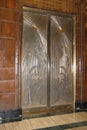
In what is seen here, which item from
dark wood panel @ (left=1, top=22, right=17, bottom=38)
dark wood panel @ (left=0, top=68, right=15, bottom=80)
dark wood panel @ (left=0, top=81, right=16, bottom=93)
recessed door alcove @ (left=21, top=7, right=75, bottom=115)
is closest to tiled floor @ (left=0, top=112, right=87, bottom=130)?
recessed door alcove @ (left=21, top=7, right=75, bottom=115)

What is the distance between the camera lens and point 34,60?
369 cm

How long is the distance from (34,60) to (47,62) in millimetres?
289

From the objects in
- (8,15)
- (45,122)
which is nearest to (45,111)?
(45,122)

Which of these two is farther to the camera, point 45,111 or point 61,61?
point 61,61

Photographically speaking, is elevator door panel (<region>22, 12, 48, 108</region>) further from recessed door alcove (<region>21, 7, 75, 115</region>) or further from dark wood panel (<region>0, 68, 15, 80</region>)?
dark wood panel (<region>0, 68, 15, 80</region>)

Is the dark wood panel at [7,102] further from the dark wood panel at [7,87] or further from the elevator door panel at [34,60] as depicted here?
the elevator door panel at [34,60]

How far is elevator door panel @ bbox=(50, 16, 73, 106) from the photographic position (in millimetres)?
3873

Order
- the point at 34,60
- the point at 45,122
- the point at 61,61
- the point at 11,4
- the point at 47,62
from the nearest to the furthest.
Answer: the point at 45,122 < the point at 11,4 < the point at 34,60 < the point at 47,62 < the point at 61,61

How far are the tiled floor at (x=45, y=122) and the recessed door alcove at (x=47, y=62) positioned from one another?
0.32m

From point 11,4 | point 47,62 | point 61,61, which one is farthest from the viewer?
point 61,61

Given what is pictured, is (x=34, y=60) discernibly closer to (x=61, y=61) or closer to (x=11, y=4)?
(x=61, y=61)

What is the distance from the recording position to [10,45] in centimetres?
330

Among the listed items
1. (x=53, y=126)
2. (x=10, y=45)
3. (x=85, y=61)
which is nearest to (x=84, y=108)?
(x=85, y=61)

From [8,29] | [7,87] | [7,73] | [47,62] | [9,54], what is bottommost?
[7,87]
